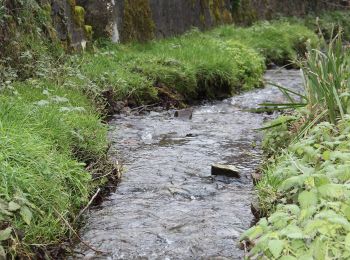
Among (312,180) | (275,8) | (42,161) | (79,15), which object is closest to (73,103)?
(42,161)

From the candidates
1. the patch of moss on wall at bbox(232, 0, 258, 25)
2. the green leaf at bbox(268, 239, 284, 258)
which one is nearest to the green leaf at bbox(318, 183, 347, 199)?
the green leaf at bbox(268, 239, 284, 258)

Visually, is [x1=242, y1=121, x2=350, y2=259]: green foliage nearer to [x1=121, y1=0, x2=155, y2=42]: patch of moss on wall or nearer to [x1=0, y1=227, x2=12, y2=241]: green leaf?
[x1=0, y1=227, x2=12, y2=241]: green leaf

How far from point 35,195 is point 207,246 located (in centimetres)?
119

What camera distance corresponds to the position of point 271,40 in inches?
555

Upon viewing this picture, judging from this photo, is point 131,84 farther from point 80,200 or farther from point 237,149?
point 80,200

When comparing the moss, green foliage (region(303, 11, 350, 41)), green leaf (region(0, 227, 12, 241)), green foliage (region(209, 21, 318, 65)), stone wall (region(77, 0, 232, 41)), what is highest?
the moss

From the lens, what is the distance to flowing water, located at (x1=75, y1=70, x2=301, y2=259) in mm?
3652

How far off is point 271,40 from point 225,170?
969 cm

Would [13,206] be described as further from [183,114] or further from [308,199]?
[183,114]

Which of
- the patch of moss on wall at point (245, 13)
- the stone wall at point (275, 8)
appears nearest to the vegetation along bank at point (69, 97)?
the patch of moss on wall at point (245, 13)

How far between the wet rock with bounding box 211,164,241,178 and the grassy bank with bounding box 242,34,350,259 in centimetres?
33

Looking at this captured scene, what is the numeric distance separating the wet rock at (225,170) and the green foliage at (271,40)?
8.24 metres

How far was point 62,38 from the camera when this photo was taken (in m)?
8.23

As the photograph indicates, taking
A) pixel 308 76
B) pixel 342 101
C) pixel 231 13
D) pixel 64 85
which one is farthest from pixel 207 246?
pixel 231 13
